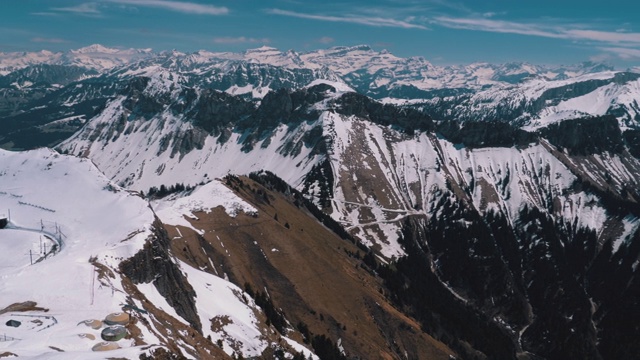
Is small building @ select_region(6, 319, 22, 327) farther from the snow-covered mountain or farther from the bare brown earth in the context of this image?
the bare brown earth

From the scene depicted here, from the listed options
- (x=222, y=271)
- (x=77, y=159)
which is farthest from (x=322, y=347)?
(x=77, y=159)

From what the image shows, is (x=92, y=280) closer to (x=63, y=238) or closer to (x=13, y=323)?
(x=13, y=323)

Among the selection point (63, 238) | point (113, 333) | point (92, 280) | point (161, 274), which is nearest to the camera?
point (113, 333)

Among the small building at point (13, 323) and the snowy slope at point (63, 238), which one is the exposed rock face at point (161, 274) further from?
the small building at point (13, 323)

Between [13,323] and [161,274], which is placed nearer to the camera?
[13,323]

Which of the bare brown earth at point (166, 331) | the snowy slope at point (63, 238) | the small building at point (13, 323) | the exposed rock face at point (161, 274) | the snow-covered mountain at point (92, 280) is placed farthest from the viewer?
the exposed rock face at point (161, 274)

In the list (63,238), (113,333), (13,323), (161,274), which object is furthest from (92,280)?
(63,238)

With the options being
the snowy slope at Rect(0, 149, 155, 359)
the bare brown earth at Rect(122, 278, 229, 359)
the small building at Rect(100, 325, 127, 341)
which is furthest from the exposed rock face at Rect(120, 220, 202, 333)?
the small building at Rect(100, 325, 127, 341)

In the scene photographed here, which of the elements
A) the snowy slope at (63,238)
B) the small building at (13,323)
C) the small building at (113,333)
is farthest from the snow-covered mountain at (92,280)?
the small building at (113,333)
